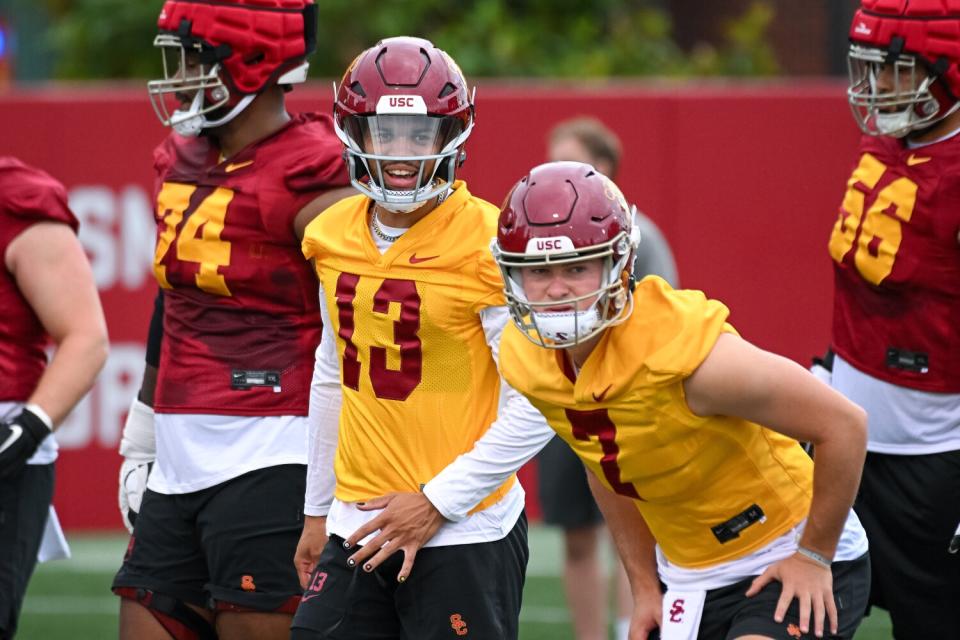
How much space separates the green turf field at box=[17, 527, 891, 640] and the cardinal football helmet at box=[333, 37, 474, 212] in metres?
3.30

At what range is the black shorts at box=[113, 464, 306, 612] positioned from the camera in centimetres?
392

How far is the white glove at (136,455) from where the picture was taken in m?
4.35

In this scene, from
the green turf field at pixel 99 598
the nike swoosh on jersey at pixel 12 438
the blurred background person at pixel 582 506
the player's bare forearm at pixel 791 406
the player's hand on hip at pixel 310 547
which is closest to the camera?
the player's bare forearm at pixel 791 406

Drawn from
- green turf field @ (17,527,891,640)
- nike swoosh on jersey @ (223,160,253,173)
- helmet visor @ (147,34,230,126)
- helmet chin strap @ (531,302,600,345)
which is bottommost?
green turf field @ (17,527,891,640)

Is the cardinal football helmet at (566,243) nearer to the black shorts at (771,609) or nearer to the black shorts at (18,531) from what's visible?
the black shorts at (771,609)

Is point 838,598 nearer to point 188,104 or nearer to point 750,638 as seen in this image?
point 750,638

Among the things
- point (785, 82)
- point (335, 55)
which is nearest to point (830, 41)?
point (785, 82)

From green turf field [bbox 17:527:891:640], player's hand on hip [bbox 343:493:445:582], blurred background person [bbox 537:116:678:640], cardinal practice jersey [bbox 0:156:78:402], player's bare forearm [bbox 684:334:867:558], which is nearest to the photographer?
player's bare forearm [bbox 684:334:867:558]

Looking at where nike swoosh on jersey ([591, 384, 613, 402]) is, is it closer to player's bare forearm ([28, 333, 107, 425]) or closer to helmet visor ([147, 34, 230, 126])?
helmet visor ([147, 34, 230, 126])

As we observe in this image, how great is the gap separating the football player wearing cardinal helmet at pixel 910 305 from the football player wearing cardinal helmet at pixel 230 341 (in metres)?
1.48

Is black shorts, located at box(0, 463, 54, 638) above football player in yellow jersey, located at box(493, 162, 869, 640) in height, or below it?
below

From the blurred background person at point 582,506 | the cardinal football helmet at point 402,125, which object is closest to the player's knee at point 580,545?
the blurred background person at point 582,506

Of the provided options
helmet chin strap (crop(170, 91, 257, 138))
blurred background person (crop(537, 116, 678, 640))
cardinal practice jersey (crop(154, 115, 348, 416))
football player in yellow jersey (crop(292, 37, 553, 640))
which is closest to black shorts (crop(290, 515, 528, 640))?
football player in yellow jersey (crop(292, 37, 553, 640))

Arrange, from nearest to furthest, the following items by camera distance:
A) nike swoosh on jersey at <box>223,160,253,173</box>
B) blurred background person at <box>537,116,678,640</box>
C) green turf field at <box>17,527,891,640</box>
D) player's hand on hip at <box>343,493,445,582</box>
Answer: player's hand on hip at <box>343,493,445,582</box> < nike swoosh on jersey at <box>223,160,253,173</box> < blurred background person at <box>537,116,678,640</box> < green turf field at <box>17,527,891,640</box>
